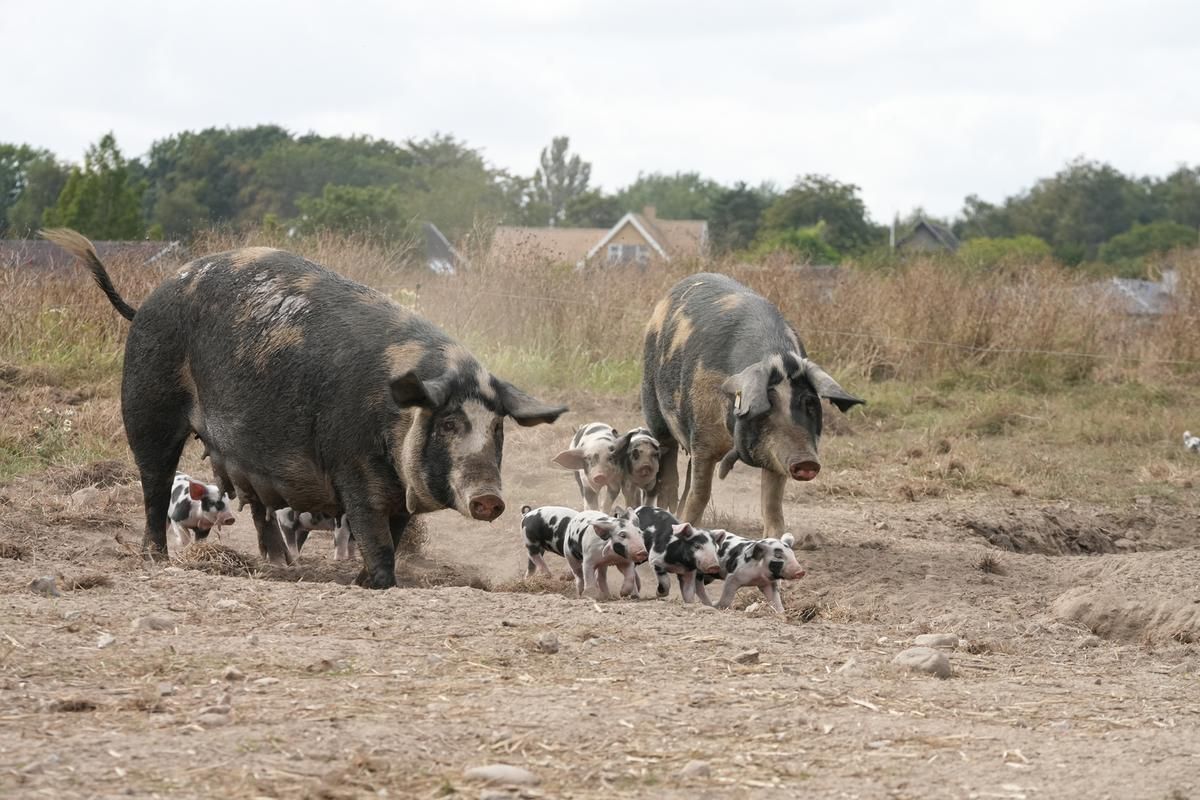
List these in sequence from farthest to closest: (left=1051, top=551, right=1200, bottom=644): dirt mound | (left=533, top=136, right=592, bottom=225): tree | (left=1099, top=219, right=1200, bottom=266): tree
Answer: (left=533, top=136, right=592, bottom=225): tree → (left=1099, top=219, right=1200, bottom=266): tree → (left=1051, top=551, right=1200, bottom=644): dirt mound

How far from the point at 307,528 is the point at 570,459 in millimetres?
1503

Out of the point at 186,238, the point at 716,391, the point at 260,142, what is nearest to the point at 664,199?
the point at 260,142

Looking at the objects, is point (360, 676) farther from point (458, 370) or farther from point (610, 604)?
point (458, 370)

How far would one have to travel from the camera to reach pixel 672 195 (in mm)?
114875

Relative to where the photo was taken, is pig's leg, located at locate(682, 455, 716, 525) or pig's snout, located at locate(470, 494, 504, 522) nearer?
pig's snout, located at locate(470, 494, 504, 522)

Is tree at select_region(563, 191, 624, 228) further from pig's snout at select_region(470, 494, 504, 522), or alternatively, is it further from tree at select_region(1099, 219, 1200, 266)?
pig's snout at select_region(470, 494, 504, 522)

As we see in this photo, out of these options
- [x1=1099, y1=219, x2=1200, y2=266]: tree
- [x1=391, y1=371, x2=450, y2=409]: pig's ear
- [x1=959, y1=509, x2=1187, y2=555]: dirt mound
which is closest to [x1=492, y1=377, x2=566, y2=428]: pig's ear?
[x1=391, y1=371, x2=450, y2=409]: pig's ear

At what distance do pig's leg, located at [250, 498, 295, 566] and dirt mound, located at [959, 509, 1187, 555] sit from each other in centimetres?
454

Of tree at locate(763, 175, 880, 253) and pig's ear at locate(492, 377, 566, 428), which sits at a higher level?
tree at locate(763, 175, 880, 253)

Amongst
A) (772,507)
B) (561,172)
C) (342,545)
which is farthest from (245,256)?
(561,172)

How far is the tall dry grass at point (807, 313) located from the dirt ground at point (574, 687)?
24.2 feet

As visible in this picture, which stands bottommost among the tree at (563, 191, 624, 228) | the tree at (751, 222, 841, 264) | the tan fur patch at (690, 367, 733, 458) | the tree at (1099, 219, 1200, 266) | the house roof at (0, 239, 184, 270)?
the tan fur patch at (690, 367, 733, 458)

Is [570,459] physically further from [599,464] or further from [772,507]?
[772,507]

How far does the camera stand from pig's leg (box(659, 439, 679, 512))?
9.86 m
